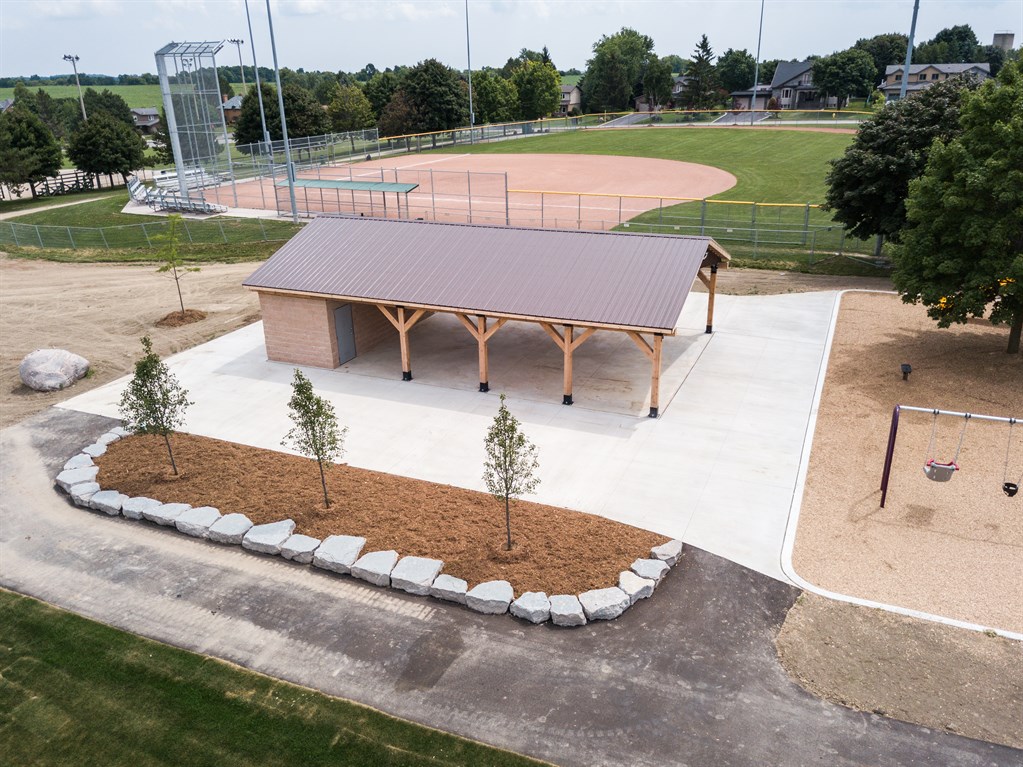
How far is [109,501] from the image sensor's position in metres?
15.0

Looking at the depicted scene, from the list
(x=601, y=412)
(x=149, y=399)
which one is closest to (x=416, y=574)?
(x=149, y=399)

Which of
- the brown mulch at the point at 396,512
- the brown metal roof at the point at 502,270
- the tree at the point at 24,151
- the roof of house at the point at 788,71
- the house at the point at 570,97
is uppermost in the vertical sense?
the roof of house at the point at 788,71

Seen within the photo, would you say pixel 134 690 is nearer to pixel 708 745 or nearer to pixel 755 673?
pixel 708 745

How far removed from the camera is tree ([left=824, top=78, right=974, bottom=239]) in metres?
27.2

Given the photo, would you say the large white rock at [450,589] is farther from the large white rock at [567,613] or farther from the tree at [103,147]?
the tree at [103,147]

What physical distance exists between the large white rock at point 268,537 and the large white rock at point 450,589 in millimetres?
3202

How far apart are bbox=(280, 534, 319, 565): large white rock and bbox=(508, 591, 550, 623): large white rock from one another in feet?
12.8

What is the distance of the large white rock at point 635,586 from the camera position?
1206cm

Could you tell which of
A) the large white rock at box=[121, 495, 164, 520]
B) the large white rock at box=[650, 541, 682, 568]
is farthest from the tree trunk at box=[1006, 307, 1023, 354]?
the large white rock at box=[121, 495, 164, 520]

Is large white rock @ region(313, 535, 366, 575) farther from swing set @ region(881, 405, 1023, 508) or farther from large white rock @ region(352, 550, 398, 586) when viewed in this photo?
swing set @ region(881, 405, 1023, 508)

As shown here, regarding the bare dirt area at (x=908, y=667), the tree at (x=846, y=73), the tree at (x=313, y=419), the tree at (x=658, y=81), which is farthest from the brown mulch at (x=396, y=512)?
the tree at (x=846, y=73)

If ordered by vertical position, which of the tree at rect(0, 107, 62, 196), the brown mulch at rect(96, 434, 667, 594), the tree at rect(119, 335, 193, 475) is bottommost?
the brown mulch at rect(96, 434, 667, 594)

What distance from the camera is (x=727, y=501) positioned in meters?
14.9

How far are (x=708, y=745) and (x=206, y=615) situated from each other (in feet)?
25.9
